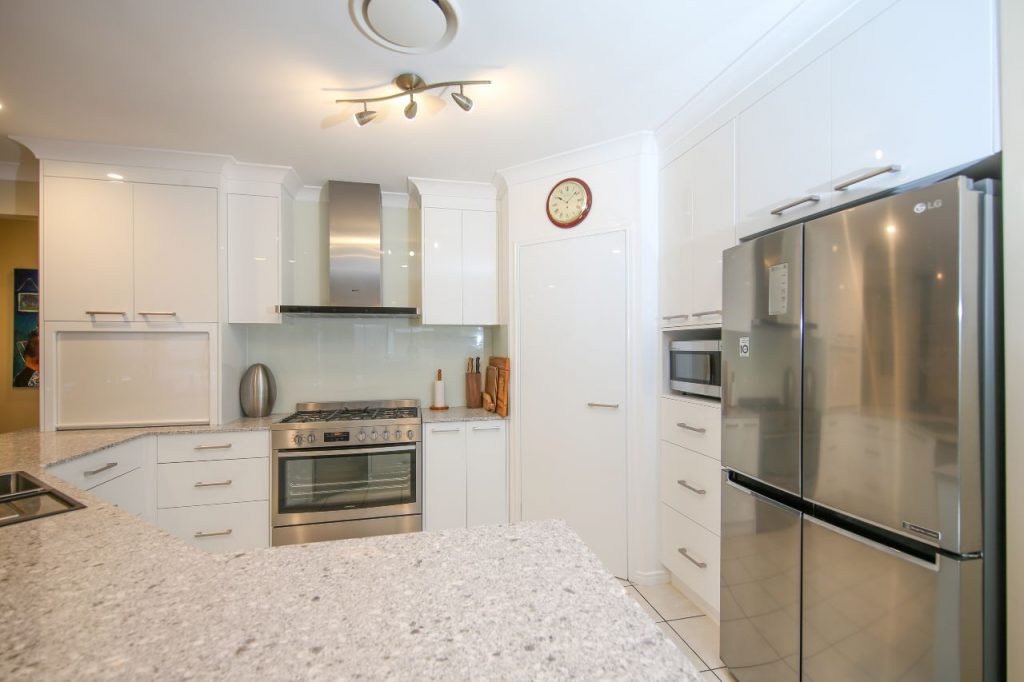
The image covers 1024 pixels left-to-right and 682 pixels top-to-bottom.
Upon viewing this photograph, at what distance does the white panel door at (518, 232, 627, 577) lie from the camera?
2.34m

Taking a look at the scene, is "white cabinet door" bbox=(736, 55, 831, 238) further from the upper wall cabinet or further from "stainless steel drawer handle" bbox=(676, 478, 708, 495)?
the upper wall cabinet

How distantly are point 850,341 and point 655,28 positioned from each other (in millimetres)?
1223

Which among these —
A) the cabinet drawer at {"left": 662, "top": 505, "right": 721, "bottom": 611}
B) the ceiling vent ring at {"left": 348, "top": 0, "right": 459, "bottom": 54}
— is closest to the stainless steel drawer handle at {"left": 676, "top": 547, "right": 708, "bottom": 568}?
the cabinet drawer at {"left": 662, "top": 505, "right": 721, "bottom": 611}

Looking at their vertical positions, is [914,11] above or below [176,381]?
above

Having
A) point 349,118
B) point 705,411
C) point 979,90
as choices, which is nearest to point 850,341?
point 979,90

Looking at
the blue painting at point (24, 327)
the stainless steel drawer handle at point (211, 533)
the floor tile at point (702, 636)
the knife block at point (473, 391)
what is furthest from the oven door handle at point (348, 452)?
the blue painting at point (24, 327)

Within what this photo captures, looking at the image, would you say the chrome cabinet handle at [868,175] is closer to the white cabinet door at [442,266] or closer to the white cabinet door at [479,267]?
the white cabinet door at [479,267]

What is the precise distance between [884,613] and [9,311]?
534 centimetres

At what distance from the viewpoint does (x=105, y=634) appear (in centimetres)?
57

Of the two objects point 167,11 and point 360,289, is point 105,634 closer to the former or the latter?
point 167,11

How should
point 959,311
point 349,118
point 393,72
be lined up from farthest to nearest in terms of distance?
point 349,118
point 393,72
point 959,311

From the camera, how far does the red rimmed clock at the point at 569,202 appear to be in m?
2.42

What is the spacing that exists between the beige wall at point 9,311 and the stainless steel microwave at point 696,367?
4.66m

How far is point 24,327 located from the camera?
322 centimetres
